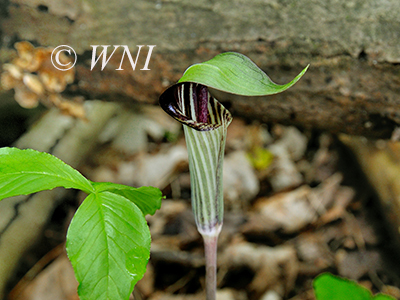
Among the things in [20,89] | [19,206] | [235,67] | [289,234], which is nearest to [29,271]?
[19,206]

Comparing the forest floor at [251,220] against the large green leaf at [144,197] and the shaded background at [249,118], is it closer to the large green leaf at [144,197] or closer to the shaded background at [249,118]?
the shaded background at [249,118]

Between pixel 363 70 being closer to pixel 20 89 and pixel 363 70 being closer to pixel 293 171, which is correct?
pixel 293 171

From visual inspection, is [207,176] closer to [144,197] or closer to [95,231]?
[144,197]

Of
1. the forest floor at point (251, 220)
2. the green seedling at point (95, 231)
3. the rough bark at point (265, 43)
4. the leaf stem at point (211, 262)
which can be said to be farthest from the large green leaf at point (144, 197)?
the rough bark at point (265, 43)
